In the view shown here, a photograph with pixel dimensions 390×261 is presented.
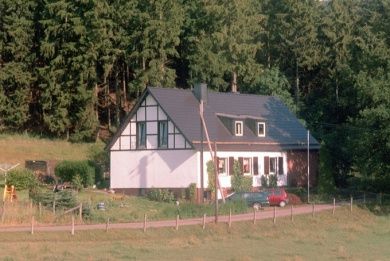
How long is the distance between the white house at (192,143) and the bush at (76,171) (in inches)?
62.7

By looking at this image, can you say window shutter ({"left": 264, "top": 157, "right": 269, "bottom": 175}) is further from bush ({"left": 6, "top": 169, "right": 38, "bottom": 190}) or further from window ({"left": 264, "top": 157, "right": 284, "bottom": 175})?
bush ({"left": 6, "top": 169, "right": 38, "bottom": 190})

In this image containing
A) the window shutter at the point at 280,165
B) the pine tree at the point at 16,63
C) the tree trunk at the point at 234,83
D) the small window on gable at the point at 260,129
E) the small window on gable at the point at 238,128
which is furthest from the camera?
the tree trunk at the point at 234,83

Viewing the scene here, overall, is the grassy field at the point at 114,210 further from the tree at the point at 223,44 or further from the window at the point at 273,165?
the tree at the point at 223,44

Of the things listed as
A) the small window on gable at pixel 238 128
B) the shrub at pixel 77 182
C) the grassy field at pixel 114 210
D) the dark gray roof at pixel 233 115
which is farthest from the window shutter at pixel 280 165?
the shrub at pixel 77 182

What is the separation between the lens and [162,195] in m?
51.9

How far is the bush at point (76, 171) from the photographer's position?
182ft

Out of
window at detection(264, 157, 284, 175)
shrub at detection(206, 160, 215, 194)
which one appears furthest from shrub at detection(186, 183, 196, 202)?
window at detection(264, 157, 284, 175)

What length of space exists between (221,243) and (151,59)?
1447 inches

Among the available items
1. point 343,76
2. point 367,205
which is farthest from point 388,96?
point 343,76

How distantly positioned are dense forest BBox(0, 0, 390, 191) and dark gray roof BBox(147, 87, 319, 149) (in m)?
3.11

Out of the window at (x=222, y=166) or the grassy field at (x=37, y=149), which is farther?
the grassy field at (x=37, y=149)

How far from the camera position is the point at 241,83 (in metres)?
74.7

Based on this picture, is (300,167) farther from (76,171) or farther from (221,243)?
(221,243)

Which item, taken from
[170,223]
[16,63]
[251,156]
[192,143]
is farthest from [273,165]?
[16,63]
